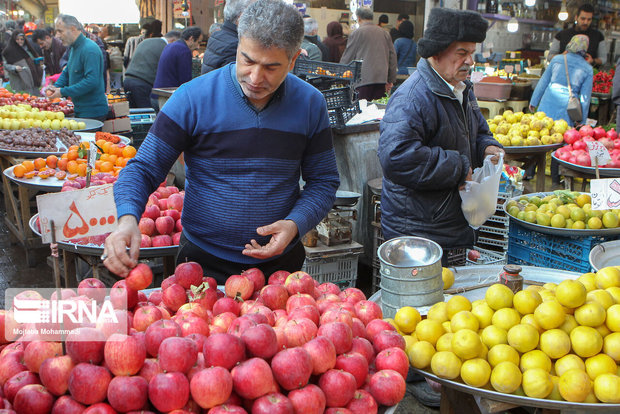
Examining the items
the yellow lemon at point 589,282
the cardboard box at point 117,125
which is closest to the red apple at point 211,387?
the yellow lemon at point 589,282

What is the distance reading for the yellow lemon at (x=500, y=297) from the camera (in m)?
2.05

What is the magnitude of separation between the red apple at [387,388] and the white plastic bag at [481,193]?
5.33 feet

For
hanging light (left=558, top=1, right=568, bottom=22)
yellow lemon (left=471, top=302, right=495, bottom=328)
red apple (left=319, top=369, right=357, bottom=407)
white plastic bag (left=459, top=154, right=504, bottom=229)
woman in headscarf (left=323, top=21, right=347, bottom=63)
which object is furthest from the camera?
hanging light (left=558, top=1, right=568, bottom=22)

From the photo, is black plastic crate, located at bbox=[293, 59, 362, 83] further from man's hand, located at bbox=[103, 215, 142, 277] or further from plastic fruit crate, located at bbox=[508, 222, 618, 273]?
man's hand, located at bbox=[103, 215, 142, 277]

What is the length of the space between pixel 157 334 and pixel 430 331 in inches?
38.1

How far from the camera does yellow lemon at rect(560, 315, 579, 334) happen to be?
1.98m

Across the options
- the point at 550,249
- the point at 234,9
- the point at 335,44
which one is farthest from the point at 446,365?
the point at 335,44

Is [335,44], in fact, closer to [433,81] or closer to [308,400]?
[433,81]

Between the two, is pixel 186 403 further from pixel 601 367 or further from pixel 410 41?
pixel 410 41

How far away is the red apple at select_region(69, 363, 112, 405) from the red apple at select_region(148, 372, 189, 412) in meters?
0.11

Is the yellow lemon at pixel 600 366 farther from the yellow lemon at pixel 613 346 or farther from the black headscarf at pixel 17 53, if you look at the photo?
the black headscarf at pixel 17 53

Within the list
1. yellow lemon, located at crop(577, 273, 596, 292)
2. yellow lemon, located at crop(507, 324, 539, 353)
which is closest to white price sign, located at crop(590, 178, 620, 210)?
yellow lemon, located at crop(577, 273, 596, 292)

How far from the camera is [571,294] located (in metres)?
1.96

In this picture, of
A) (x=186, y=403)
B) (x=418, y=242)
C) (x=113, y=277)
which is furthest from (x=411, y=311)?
(x=113, y=277)
